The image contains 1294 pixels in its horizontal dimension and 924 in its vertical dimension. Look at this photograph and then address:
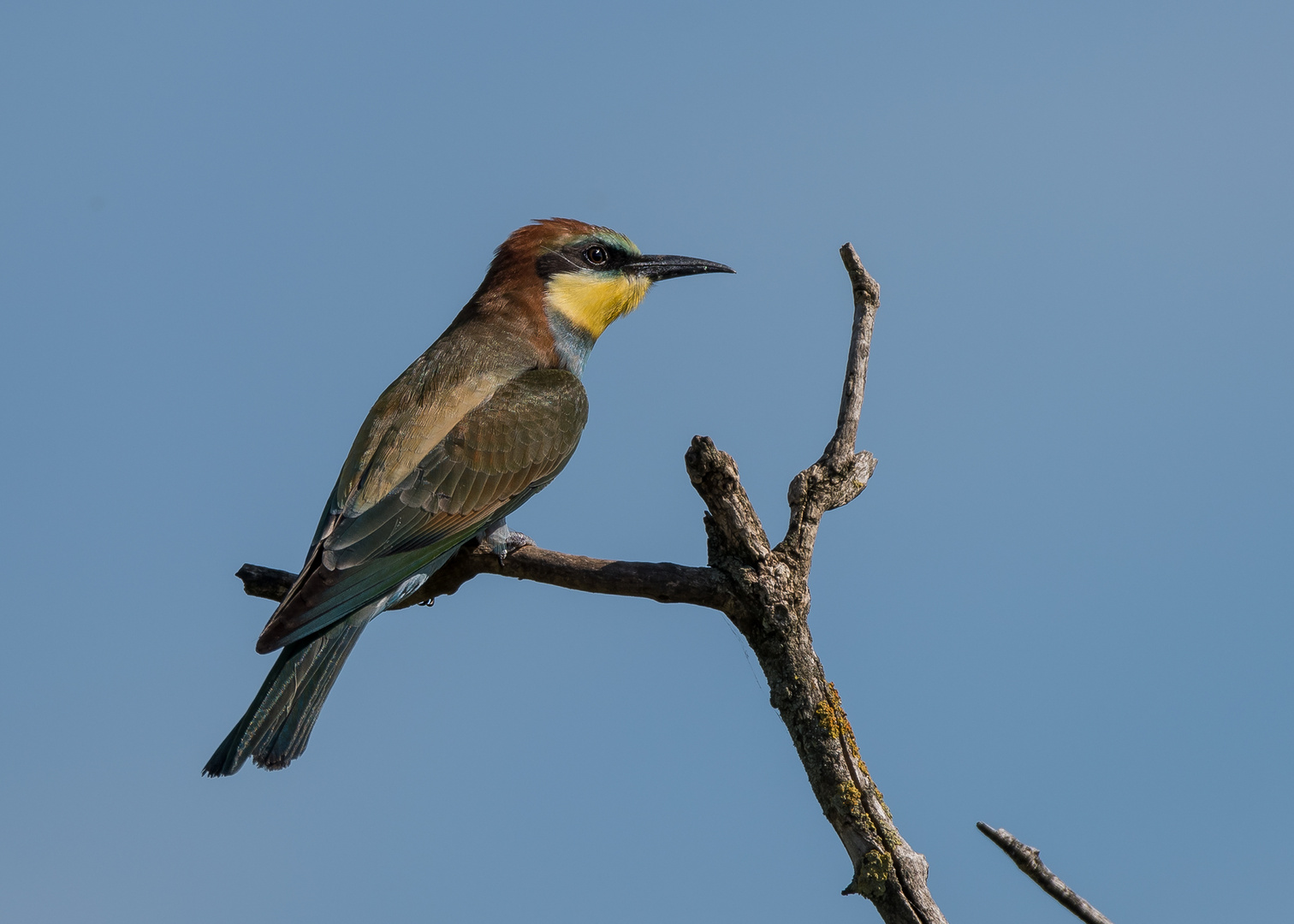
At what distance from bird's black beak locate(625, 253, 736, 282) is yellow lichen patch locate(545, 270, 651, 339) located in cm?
4

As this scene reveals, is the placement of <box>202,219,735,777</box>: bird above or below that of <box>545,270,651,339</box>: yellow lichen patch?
below

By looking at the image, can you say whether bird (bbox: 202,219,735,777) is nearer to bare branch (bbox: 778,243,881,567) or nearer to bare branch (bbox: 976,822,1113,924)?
bare branch (bbox: 778,243,881,567)

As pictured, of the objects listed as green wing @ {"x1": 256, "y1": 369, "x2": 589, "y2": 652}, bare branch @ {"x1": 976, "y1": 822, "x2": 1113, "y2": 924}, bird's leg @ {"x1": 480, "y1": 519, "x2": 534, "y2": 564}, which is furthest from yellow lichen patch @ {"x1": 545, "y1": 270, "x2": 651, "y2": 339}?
bare branch @ {"x1": 976, "y1": 822, "x2": 1113, "y2": 924}

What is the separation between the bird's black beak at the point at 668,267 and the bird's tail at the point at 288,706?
235 cm

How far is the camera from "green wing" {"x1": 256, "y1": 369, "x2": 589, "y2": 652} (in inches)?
156

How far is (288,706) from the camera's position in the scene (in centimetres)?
388

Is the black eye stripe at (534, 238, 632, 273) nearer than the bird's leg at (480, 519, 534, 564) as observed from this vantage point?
No

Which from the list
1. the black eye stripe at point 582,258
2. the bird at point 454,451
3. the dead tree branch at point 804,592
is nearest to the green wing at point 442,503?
the bird at point 454,451

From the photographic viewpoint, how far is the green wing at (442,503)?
3.96 m

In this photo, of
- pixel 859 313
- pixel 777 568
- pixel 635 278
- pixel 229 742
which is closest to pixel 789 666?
pixel 777 568

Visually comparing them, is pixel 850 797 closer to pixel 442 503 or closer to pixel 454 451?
pixel 442 503

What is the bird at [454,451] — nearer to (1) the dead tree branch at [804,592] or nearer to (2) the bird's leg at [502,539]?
(2) the bird's leg at [502,539]

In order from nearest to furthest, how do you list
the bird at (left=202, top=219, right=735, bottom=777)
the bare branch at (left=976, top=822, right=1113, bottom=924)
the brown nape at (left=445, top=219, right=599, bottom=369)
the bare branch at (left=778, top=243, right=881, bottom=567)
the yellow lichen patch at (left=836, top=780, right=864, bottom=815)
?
the bare branch at (left=976, top=822, right=1113, bottom=924)
the yellow lichen patch at (left=836, top=780, right=864, bottom=815)
the bare branch at (left=778, top=243, right=881, bottom=567)
the bird at (left=202, top=219, right=735, bottom=777)
the brown nape at (left=445, top=219, right=599, bottom=369)

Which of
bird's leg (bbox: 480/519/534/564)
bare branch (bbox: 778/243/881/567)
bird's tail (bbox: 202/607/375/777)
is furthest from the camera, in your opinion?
bird's leg (bbox: 480/519/534/564)
